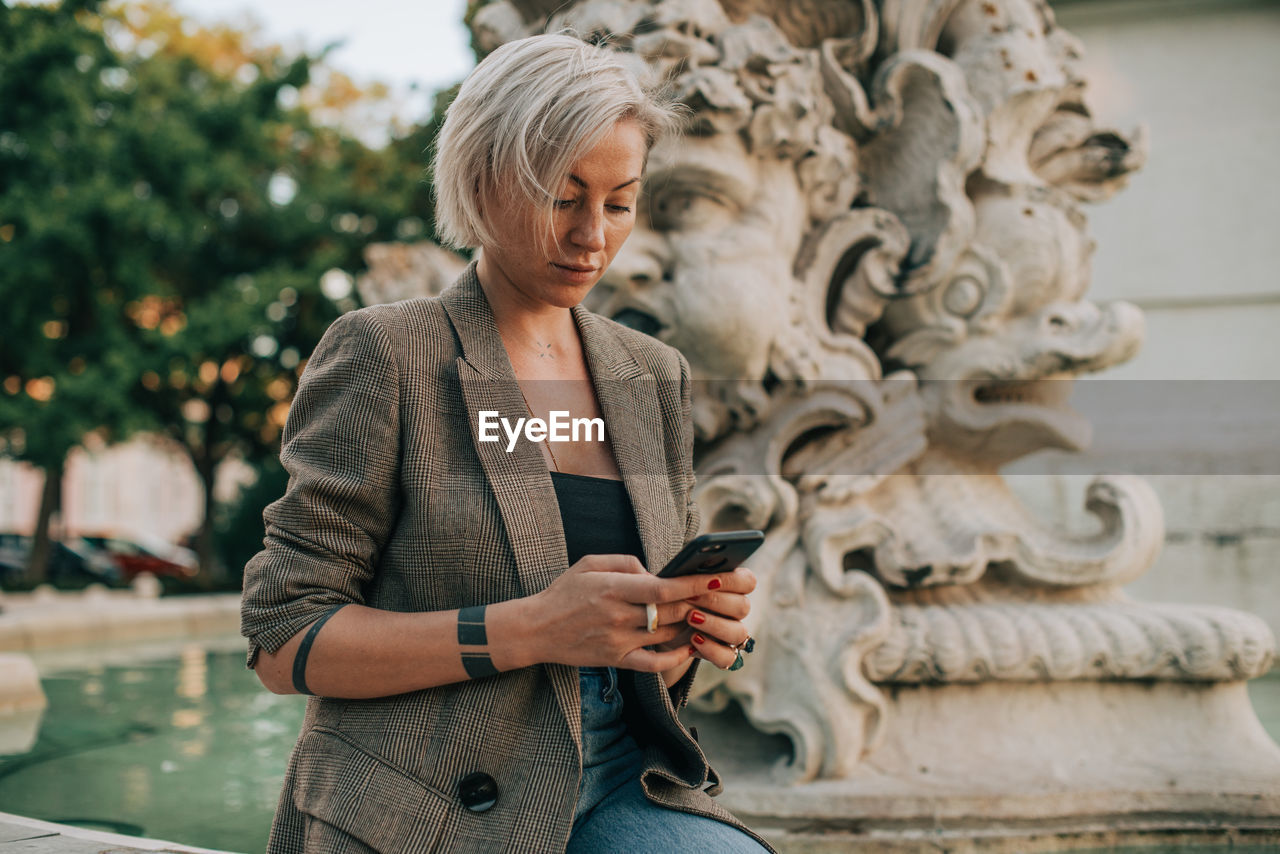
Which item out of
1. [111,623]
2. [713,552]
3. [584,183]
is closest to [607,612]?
[713,552]

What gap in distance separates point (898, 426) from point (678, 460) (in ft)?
5.44

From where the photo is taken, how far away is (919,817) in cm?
271

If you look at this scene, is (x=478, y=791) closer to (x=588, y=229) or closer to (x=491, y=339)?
(x=491, y=339)

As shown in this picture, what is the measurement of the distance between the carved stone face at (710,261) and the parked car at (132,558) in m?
21.0

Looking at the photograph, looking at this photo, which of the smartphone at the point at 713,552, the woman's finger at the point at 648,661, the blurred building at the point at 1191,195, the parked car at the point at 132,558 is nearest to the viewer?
the smartphone at the point at 713,552

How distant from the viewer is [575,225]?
1583 millimetres

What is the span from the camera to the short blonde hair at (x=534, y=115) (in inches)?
58.6

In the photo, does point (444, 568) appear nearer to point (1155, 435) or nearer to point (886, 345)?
point (886, 345)

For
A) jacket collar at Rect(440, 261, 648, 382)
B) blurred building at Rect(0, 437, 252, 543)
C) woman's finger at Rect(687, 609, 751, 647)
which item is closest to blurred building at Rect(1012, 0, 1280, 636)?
jacket collar at Rect(440, 261, 648, 382)

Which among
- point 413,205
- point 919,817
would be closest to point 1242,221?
point 919,817

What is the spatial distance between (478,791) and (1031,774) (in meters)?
1.97

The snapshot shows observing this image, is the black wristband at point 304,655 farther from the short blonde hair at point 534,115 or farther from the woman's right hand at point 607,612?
the short blonde hair at point 534,115

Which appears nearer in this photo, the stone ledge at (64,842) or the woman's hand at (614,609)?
the woman's hand at (614,609)

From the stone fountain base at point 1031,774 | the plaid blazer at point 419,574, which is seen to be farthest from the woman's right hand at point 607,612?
the stone fountain base at point 1031,774
